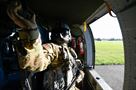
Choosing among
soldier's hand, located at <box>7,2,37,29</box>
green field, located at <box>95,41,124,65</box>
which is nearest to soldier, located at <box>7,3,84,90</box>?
soldier's hand, located at <box>7,2,37,29</box>

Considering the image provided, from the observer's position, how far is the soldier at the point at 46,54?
1.69 metres

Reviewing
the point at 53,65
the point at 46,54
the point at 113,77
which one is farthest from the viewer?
the point at 113,77

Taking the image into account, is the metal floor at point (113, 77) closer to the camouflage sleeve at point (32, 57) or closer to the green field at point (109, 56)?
the green field at point (109, 56)

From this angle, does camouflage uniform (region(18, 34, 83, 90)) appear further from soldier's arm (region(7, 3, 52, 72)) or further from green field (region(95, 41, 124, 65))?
green field (region(95, 41, 124, 65))

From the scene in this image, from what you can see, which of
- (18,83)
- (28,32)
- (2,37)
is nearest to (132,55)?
(28,32)

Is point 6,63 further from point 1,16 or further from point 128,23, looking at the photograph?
point 128,23

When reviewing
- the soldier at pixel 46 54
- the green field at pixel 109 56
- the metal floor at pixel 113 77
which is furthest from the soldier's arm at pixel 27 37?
the metal floor at pixel 113 77

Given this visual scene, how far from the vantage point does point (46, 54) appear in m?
2.34

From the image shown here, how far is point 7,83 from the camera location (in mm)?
2830

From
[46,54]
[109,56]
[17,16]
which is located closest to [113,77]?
[46,54]

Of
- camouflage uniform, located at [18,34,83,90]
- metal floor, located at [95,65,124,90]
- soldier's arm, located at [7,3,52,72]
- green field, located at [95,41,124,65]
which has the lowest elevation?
metal floor, located at [95,65,124,90]

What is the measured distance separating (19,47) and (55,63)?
1.12 metres

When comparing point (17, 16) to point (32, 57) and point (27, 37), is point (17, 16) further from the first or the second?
point (32, 57)

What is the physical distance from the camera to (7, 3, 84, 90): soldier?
1694 mm
